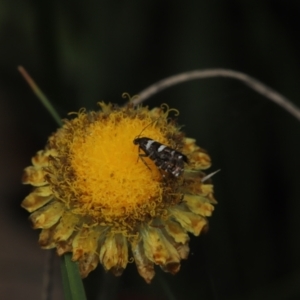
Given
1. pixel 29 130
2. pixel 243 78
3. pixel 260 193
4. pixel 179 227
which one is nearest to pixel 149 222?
pixel 179 227

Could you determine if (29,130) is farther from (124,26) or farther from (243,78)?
(243,78)

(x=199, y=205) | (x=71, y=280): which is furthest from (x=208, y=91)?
(x=71, y=280)

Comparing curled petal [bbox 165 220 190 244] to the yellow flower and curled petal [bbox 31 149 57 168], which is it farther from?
curled petal [bbox 31 149 57 168]

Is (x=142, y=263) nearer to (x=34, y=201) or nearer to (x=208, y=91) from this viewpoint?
(x=34, y=201)

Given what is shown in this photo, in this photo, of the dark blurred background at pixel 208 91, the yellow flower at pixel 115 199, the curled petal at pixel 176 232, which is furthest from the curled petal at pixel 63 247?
the dark blurred background at pixel 208 91

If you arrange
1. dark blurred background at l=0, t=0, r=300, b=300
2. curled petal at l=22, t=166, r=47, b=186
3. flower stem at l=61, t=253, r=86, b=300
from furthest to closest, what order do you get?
dark blurred background at l=0, t=0, r=300, b=300, curled petal at l=22, t=166, r=47, b=186, flower stem at l=61, t=253, r=86, b=300

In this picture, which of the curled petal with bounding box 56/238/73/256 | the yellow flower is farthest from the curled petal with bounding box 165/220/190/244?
the curled petal with bounding box 56/238/73/256

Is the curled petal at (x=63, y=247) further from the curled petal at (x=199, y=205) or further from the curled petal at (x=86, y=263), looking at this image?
the curled petal at (x=199, y=205)

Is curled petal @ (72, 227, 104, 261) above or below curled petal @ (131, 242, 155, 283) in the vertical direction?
above
